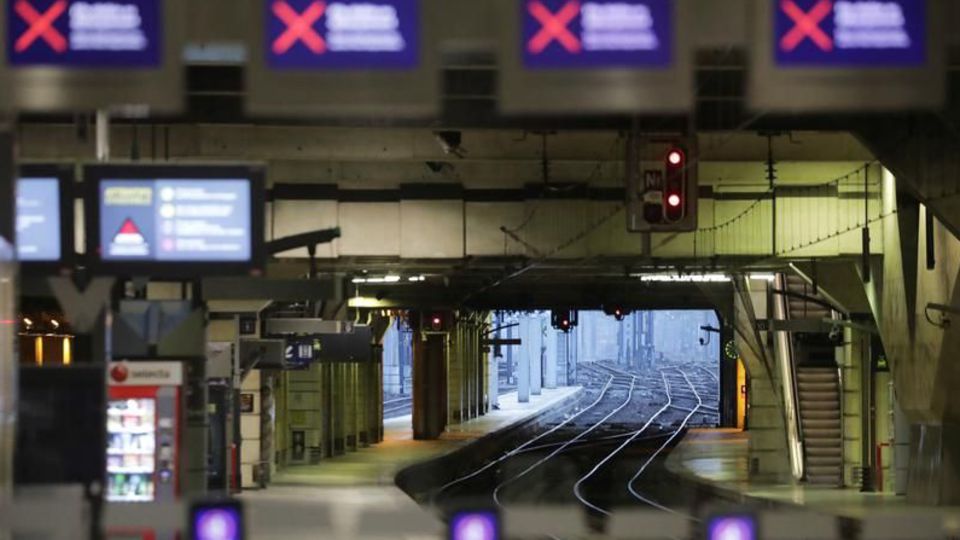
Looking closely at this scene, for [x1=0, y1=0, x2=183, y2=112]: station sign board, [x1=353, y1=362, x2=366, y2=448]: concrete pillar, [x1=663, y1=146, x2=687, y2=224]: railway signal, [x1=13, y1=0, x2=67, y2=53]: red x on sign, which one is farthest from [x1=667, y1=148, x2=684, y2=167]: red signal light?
[x1=353, y1=362, x2=366, y2=448]: concrete pillar

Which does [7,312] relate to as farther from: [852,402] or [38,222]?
[852,402]

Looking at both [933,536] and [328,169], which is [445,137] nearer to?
[328,169]

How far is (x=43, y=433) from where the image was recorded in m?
11.5

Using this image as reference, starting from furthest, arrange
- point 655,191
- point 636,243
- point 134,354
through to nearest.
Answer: point 636,243 < point 655,191 < point 134,354

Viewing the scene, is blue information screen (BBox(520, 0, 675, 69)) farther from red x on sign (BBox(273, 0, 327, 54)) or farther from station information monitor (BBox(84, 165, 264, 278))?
station information monitor (BBox(84, 165, 264, 278))

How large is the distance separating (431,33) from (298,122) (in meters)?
9.34

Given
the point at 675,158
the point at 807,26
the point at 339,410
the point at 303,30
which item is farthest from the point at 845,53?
the point at 339,410

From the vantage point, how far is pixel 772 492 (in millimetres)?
29281

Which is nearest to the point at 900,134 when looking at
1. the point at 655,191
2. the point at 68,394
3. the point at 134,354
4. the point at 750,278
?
the point at 655,191

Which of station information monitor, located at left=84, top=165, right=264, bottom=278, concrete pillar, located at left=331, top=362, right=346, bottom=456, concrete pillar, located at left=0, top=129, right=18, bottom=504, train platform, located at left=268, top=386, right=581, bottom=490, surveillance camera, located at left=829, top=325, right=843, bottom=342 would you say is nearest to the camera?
concrete pillar, located at left=0, top=129, right=18, bottom=504

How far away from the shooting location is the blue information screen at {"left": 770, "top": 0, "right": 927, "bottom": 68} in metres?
10.3

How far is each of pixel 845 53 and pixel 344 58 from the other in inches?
122

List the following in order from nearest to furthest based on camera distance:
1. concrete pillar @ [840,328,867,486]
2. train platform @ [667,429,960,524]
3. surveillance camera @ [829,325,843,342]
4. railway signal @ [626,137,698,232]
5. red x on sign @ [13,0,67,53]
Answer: red x on sign @ [13,0,67,53] → railway signal @ [626,137,698,232] → train platform @ [667,429,960,524] → surveillance camera @ [829,325,843,342] → concrete pillar @ [840,328,867,486]

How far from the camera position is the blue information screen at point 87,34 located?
1034 centimetres
